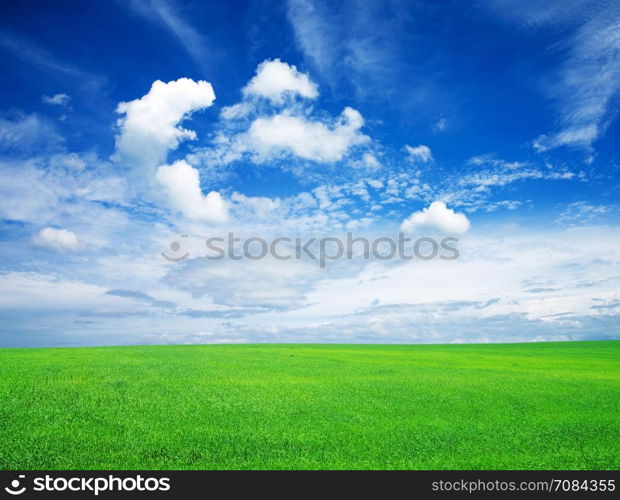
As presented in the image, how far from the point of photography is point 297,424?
13.2 meters

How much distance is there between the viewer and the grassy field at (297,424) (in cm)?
1018

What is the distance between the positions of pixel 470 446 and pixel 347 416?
432cm

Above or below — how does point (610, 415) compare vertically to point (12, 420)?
below

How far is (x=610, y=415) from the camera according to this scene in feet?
51.7

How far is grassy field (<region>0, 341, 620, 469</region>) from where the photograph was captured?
401 inches

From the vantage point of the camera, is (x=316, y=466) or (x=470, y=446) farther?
(x=470, y=446)
